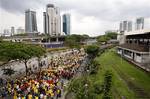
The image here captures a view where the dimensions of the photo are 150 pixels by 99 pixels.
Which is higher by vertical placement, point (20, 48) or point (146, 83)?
point (20, 48)

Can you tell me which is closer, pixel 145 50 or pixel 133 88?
pixel 133 88

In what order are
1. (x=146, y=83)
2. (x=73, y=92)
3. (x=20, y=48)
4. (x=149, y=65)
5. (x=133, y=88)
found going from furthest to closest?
(x=149, y=65)
(x=20, y=48)
(x=146, y=83)
(x=133, y=88)
(x=73, y=92)

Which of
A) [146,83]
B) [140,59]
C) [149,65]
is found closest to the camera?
[146,83]

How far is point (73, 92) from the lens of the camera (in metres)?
25.5

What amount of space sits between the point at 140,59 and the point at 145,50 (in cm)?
287

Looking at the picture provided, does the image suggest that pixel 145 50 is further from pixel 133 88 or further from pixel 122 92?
pixel 122 92

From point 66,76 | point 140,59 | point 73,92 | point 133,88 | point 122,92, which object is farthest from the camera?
point 140,59

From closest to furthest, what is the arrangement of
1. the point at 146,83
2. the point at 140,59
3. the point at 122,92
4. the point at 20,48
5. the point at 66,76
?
the point at 122,92 → the point at 146,83 → the point at 66,76 → the point at 20,48 → the point at 140,59


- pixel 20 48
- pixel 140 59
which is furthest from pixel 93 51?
pixel 20 48

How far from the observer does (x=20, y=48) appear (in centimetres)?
3916

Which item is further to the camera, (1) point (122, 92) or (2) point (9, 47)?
(2) point (9, 47)

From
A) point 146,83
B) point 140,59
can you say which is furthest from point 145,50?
point 146,83

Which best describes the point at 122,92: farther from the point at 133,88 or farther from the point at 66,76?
the point at 66,76

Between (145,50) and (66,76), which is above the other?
(145,50)
